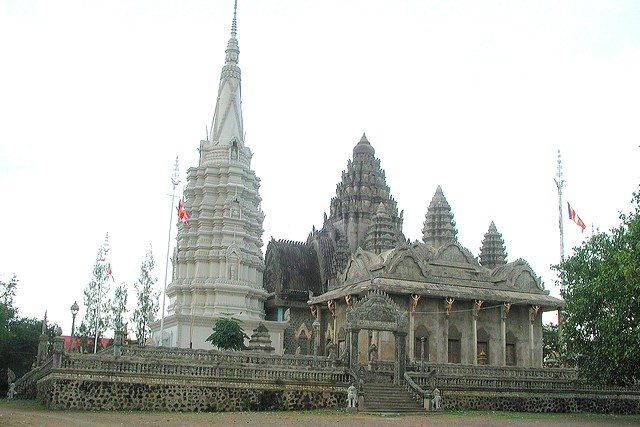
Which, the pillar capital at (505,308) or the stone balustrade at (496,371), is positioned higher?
the pillar capital at (505,308)

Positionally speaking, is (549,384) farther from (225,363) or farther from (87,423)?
(87,423)

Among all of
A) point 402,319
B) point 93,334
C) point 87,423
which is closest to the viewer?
point 87,423

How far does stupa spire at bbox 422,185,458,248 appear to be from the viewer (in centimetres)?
6091

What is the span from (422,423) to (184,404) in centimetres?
1022

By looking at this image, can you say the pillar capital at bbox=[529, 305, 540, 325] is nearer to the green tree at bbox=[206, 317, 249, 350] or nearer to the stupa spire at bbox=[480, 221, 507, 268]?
the stupa spire at bbox=[480, 221, 507, 268]

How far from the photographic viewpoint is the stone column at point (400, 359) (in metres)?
35.0

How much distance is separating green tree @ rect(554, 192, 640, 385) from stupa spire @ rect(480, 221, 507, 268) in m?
25.9

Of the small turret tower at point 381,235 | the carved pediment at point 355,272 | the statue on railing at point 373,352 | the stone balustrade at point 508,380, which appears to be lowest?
the stone balustrade at point 508,380

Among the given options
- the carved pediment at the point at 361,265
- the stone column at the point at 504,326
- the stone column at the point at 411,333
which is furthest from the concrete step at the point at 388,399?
the stone column at the point at 504,326

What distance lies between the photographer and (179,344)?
5434cm

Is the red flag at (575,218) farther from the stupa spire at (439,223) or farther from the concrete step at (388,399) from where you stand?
the concrete step at (388,399)

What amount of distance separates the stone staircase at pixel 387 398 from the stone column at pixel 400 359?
0.57 m

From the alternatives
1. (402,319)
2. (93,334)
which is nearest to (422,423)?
(402,319)

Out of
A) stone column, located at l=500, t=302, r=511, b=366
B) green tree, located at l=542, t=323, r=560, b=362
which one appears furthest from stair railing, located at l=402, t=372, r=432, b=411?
green tree, located at l=542, t=323, r=560, b=362
